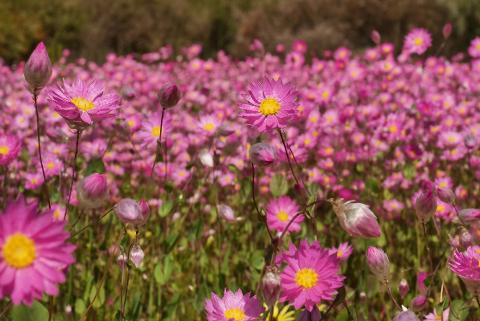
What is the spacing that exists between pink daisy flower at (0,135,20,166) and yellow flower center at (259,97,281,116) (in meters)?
0.58

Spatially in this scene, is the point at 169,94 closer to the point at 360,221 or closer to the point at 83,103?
the point at 83,103

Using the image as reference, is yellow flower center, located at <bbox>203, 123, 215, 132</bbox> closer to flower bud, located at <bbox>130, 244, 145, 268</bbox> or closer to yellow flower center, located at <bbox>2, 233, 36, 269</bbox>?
flower bud, located at <bbox>130, 244, 145, 268</bbox>

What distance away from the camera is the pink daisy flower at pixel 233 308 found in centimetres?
134

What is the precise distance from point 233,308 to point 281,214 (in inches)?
32.5

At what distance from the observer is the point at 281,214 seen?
2229 mm

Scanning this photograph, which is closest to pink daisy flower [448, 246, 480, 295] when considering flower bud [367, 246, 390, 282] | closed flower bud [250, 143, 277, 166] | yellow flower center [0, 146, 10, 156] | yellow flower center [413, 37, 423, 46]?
flower bud [367, 246, 390, 282]

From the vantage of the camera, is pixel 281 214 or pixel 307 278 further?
pixel 281 214

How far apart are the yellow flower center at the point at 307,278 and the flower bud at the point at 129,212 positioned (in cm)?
35

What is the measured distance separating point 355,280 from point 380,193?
74 centimetres

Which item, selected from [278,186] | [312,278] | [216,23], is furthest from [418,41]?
[216,23]

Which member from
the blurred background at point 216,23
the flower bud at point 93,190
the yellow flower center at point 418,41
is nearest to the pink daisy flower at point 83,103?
the flower bud at point 93,190

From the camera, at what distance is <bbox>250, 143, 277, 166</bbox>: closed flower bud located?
1.59 meters

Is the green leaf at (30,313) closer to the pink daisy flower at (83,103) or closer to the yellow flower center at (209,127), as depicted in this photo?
the pink daisy flower at (83,103)

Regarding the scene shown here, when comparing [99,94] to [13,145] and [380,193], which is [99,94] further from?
[380,193]
